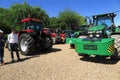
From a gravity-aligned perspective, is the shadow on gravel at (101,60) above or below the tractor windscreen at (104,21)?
below

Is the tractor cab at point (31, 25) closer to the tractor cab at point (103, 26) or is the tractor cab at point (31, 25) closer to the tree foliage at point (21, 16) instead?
the tractor cab at point (103, 26)

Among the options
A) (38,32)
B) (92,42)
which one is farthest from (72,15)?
(92,42)

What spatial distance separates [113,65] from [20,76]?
3977mm

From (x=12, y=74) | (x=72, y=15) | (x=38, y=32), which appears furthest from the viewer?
(x=72, y=15)

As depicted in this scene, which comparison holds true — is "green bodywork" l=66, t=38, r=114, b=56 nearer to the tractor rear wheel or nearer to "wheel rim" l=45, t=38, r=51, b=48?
the tractor rear wheel

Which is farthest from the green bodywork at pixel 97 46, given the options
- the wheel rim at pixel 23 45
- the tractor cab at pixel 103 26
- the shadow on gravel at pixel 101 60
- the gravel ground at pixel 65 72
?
the wheel rim at pixel 23 45

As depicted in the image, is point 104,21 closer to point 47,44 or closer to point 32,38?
point 47,44

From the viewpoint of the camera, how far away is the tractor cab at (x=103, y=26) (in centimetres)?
992

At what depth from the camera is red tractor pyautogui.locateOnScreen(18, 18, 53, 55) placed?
11.8 m

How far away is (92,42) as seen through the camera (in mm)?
8648

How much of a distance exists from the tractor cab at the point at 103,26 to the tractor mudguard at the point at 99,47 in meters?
1.13

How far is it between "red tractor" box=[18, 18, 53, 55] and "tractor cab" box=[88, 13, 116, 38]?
358cm

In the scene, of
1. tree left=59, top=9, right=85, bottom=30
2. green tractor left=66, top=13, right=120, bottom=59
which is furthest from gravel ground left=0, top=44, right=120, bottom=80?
tree left=59, top=9, right=85, bottom=30

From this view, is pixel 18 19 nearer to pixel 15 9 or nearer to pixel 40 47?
pixel 15 9
